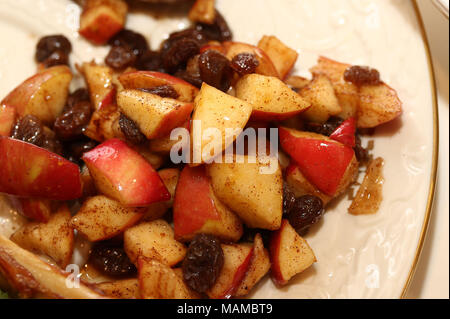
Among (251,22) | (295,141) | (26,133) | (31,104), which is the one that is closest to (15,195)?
(26,133)

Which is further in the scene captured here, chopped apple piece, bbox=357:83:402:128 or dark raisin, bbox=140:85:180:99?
chopped apple piece, bbox=357:83:402:128

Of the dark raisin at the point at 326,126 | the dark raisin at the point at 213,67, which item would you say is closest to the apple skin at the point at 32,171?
the dark raisin at the point at 213,67

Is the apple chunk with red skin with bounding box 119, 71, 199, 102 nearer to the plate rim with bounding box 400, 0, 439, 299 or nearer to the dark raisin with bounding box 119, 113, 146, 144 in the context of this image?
the dark raisin with bounding box 119, 113, 146, 144

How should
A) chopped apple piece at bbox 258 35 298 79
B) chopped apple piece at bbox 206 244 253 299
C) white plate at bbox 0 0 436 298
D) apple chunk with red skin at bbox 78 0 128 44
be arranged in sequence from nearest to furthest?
chopped apple piece at bbox 206 244 253 299, white plate at bbox 0 0 436 298, chopped apple piece at bbox 258 35 298 79, apple chunk with red skin at bbox 78 0 128 44

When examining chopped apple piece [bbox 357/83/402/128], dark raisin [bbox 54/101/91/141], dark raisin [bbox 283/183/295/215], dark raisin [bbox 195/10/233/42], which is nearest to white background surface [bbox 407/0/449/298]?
chopped apple piece [bbox 357/83/402/128]

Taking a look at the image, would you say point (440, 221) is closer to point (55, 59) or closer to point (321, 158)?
point (321, 158)

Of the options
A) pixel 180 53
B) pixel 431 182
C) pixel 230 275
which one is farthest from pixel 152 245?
pixel 431 182
